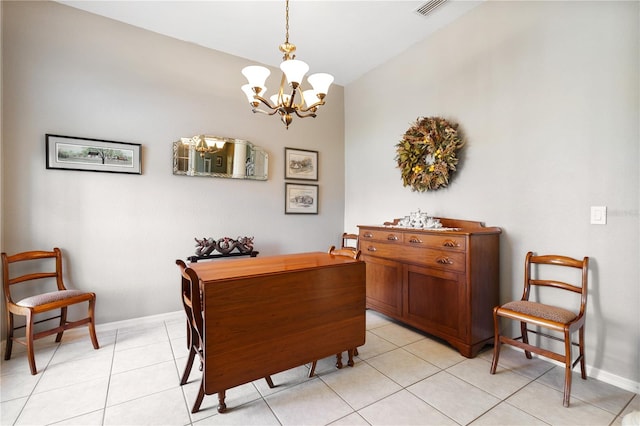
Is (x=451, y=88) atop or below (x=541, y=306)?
atop

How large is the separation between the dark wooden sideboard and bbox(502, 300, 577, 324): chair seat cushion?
31 cm

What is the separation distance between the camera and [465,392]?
6.15 ft

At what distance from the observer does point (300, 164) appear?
4.04m

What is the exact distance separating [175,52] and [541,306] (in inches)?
167

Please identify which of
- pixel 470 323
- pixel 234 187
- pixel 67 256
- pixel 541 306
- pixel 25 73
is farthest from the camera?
pixel 234 187

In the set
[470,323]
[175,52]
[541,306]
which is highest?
[175,52]

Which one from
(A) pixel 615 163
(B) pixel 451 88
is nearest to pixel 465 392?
(A) pixel 615 163

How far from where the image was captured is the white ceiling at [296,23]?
8.86ft

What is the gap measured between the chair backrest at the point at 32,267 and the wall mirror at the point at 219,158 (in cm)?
134

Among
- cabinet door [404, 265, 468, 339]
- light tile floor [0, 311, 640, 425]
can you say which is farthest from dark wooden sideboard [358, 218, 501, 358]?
light tile floor [0, 311, 640, 425]

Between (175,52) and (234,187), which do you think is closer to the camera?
(175,52)

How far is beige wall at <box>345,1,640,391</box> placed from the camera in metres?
1.91

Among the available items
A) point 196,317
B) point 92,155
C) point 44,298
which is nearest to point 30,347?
point 44,298

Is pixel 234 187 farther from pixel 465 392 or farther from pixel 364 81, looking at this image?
pixel 465 392
